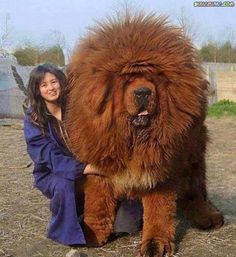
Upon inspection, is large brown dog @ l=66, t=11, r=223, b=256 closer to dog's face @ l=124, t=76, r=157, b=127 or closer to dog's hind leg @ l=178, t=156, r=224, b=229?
dog's face @ l=124, t=76, r=157, b=127

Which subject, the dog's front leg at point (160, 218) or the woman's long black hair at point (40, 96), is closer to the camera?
the dog's front leg at point (160, 218)

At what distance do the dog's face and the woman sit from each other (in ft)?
2.17

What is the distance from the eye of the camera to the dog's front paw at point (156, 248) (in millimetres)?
3076

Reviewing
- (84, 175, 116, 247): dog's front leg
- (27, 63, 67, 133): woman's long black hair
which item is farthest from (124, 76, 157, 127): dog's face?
(27, 63, 67, 133): woman's long black hair

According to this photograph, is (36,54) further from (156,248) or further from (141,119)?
(141,119)

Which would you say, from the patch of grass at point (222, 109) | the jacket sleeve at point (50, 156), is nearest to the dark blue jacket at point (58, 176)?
the jacket sleeve at point (50, 156)

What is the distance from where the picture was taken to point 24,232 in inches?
146

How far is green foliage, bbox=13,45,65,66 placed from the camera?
18078mm

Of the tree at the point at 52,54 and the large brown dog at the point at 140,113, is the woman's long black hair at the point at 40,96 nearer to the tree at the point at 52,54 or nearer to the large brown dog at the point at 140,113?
the large brown dog at the point at 140,113

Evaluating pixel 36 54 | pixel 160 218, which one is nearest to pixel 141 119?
pixel 160 218

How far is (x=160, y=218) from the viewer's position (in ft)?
10.4

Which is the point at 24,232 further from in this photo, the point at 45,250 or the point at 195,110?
the point at 195,110

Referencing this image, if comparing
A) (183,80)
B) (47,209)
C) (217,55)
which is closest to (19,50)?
(217,55)

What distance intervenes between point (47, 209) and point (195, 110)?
195 centimetres
